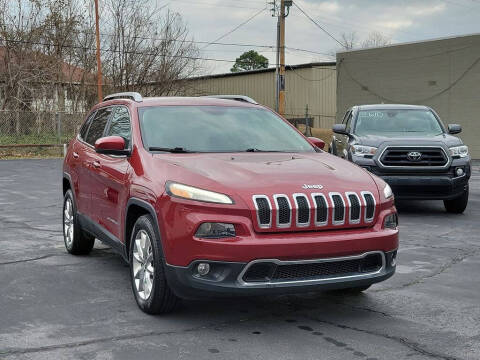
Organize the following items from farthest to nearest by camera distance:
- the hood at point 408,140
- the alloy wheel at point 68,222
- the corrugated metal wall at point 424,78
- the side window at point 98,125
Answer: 1. the corrugated metal wall at point 424,78
2. the hood at point 408,140
3. the alloy wheel at point 68,222
4. the side window at point 98,125

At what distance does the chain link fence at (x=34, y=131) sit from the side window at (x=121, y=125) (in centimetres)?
2178

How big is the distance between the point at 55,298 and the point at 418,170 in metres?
6.59

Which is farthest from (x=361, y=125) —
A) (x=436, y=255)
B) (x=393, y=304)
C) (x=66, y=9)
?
(x=66, y=9)

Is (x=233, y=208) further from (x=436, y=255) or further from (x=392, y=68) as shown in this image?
(x=392, y=68)

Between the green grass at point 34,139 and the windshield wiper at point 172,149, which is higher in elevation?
the windshield wiper at point 172,149

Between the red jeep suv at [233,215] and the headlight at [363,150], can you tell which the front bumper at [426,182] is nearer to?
the headlight at [363,150]

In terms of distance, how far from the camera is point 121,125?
6180 millimetres

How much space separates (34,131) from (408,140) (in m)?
21.8

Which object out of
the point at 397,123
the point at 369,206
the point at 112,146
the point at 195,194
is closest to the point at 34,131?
the point at 397,123

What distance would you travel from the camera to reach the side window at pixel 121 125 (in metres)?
5.85

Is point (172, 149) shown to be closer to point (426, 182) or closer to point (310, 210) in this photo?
point (310, 210)

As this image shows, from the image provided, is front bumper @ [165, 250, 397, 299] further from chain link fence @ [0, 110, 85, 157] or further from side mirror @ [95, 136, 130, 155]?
chain link fence @ [0, 110, 85, 157]

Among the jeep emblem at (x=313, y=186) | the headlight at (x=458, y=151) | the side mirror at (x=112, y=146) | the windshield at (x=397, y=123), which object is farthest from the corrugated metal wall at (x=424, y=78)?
the jeep emblem at (x=313, y=186)

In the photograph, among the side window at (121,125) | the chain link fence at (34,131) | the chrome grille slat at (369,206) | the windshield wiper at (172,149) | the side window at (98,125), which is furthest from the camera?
the chain link fence at (34,131)
